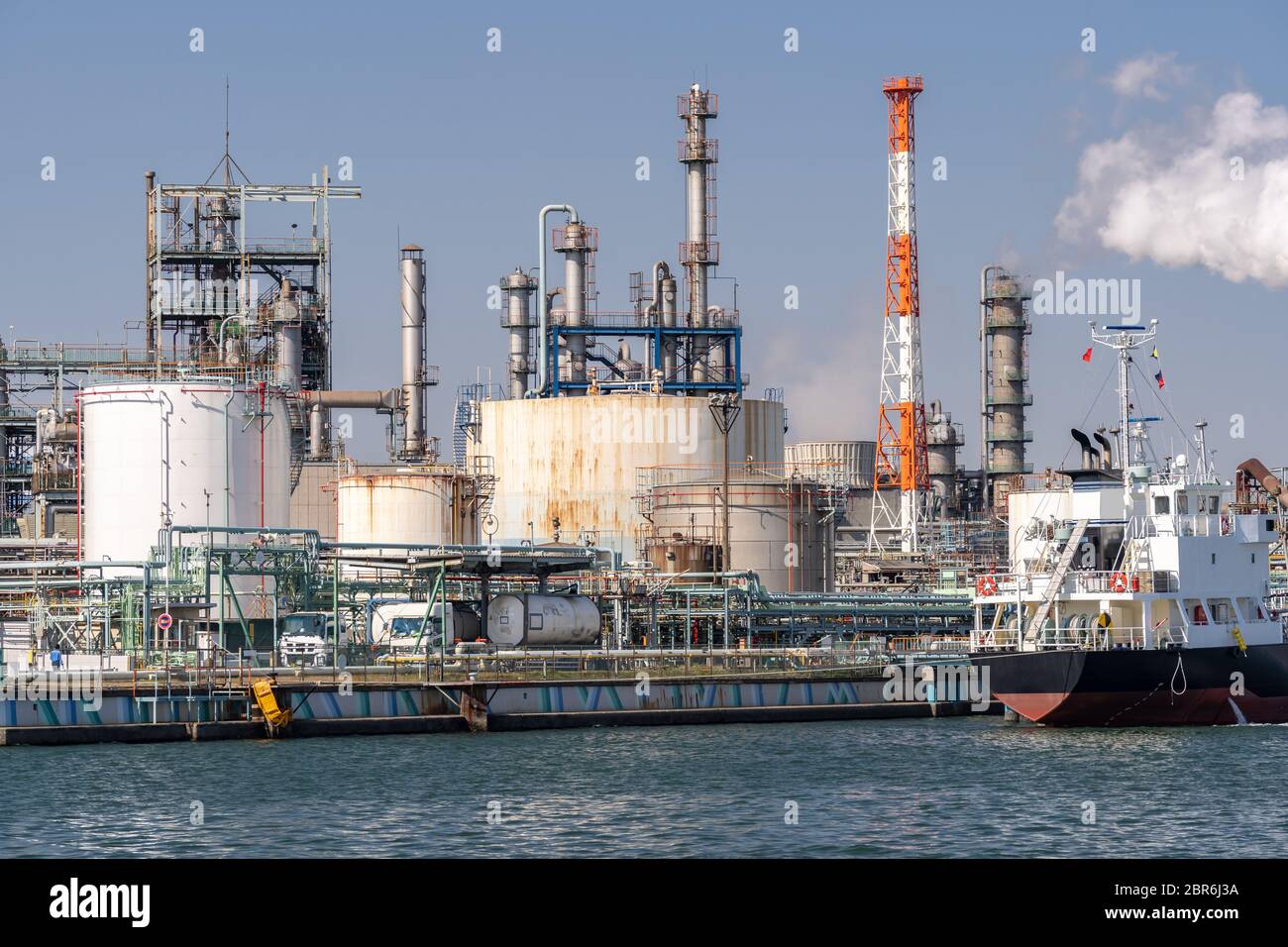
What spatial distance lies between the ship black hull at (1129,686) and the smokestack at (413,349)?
4872 cm

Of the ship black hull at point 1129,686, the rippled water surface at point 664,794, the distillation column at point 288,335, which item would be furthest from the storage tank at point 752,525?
the rippled water surface at point 664,794

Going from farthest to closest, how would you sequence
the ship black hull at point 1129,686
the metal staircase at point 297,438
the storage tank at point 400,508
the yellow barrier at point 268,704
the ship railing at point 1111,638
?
the metal staircase at point 297,438 → the storage tank at point 400,508 → the ship railing at point 1111,638 → the ship black hull at point 1129,686 → the yellow barrier at point 268,704

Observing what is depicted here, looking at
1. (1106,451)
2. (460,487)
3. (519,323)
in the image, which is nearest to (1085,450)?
(1106,451)

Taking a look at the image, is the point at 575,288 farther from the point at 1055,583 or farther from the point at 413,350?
the point at 1055,583

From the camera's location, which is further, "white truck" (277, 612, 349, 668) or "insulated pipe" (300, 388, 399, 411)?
"insulated pipe" (300, 388, 399, 411)

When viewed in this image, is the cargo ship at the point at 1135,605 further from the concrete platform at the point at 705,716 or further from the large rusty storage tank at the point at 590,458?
the large rusty storage tank at the point at 590,458

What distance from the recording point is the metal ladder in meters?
54.2

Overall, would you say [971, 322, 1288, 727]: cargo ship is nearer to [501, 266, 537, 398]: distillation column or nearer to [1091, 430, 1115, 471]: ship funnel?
[1091, 430, 1115, 471]: ship funnel

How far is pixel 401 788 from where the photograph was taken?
132 feet

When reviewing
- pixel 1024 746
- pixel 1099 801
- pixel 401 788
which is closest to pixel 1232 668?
pixel 1024 746

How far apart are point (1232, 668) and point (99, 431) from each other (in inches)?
1551

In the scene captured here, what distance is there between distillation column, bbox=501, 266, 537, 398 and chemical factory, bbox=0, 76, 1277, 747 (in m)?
0.19

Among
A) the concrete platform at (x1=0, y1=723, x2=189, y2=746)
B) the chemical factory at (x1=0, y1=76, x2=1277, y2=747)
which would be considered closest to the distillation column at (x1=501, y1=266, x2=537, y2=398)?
the chemical factory at (x1=0, y1=76, x2=1277, y2=747)

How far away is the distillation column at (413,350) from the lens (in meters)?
96.9
